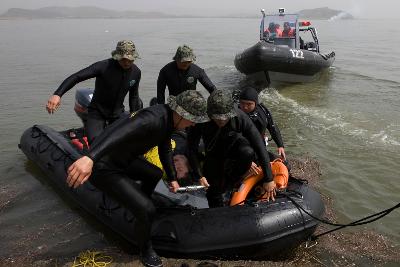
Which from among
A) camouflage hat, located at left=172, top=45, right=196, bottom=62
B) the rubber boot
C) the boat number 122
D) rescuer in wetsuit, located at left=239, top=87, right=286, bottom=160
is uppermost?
camouflage hat, located at left=172, top=45, right=196, bottom=62

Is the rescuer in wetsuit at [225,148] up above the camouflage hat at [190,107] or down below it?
below

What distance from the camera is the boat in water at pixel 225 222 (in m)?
3.76

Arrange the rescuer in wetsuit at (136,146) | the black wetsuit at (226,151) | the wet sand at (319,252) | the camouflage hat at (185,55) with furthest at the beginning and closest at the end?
1. the camouflage hat at (185,55)
2. the wet sand at (319,252)
3. the black wetsuit at (226,151)
4. the rescuer in wetsuit at (136,146)

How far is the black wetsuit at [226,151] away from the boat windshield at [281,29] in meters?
9.58

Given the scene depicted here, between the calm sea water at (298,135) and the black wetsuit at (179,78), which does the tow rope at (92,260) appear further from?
the black wetsuit at (179,78)

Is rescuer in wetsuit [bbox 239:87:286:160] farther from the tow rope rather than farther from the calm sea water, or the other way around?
the tow rope

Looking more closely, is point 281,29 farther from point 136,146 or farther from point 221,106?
point 136,146

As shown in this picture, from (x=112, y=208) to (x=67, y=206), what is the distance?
130 centimetres

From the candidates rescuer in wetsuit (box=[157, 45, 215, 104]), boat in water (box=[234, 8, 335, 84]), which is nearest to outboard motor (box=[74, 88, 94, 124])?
rescuer in wetsuit (box=[157, 45, 215, 104])

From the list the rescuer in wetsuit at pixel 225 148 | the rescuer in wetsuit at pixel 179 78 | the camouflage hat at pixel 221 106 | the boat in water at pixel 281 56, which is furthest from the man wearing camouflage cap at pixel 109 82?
the boat in water at pixel 281 56

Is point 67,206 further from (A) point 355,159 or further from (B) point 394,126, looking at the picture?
(B) point 394,126

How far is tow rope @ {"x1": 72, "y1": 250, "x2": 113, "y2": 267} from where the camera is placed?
350 cm

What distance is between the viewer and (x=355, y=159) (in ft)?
22.8

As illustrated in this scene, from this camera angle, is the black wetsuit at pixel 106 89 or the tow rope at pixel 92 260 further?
the black wetsuit at pixel 106 89
